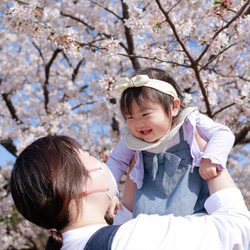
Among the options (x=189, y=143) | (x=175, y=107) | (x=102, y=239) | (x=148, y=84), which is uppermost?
(x=148, y=84)

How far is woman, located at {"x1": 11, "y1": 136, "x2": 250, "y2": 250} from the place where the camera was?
3.36 feet

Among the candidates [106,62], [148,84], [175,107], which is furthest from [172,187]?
[106,62]

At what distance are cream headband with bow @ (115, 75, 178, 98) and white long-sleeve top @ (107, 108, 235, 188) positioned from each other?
0.14 m

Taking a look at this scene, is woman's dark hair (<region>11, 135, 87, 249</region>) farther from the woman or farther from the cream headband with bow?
the cream headband with bow

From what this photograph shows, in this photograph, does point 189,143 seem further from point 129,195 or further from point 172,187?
point 129,195

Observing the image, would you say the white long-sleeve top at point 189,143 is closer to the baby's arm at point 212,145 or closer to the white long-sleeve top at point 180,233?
the baby's arm at point 212,145

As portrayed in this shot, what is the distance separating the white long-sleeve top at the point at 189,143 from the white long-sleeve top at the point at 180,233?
35cm

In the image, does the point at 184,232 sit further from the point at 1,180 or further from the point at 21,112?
the point at 21,112

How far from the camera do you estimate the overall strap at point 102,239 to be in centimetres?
103

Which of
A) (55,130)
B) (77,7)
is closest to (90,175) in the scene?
(55,130)

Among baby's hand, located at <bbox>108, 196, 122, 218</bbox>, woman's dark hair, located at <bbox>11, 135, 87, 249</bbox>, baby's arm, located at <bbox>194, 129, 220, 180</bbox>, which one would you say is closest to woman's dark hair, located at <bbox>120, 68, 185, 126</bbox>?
baby's arm, located at <bbox>194, 129, 220, 180</bbox>

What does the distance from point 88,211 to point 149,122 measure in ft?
2.02

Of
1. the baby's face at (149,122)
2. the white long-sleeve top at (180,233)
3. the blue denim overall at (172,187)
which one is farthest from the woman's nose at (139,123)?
the white long-sleeve top at (180,233)

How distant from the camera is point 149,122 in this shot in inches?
63.6
